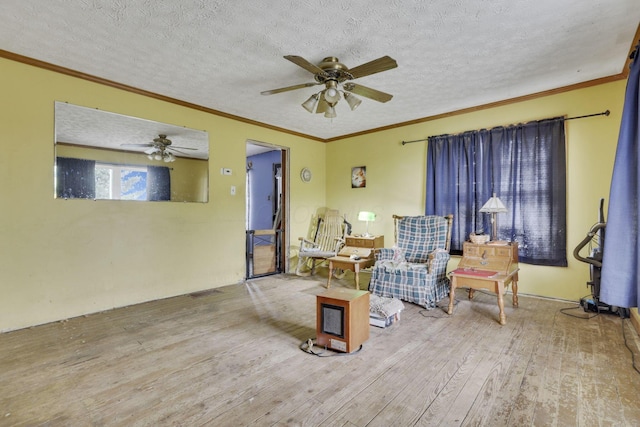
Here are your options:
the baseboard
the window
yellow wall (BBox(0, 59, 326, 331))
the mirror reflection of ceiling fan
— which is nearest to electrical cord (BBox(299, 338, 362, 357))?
yellow wall (BBox(0, 59, 326, 331))

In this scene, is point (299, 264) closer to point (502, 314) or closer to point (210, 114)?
point (210, 114)

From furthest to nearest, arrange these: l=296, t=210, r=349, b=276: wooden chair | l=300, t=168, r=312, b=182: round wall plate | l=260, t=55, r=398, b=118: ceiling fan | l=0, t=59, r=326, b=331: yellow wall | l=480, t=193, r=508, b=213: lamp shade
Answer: l=300, t=168, r=312, b=182: round wall plate < l=296, t=210, r=349, b=276: wooden chair < l=480, t=193, r=508, b=213: lamp shade < l=0, t=59, r=326, b=331: yellow wall < l=260, t=55, r=398, b=118: ceiling fan

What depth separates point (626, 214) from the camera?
6.23 feet

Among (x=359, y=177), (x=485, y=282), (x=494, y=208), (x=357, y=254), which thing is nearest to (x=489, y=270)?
(x=485, y=282)

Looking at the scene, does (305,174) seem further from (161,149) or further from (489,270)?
(489,270)

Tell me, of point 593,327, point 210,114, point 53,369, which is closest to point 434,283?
point 593,327

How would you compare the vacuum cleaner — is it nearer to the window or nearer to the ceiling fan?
the ceiling fan

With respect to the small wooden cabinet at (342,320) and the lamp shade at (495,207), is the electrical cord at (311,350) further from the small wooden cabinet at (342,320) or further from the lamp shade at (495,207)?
the lamp shade at (495,207)

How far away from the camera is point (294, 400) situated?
177 cm

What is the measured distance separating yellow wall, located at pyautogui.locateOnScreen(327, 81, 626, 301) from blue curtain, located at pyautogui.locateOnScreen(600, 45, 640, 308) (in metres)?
1.89

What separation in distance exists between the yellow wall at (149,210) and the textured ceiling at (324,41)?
1.03ft

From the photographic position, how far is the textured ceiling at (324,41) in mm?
2238

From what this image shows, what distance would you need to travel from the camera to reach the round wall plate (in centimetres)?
575

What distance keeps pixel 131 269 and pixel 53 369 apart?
5.23 feet
